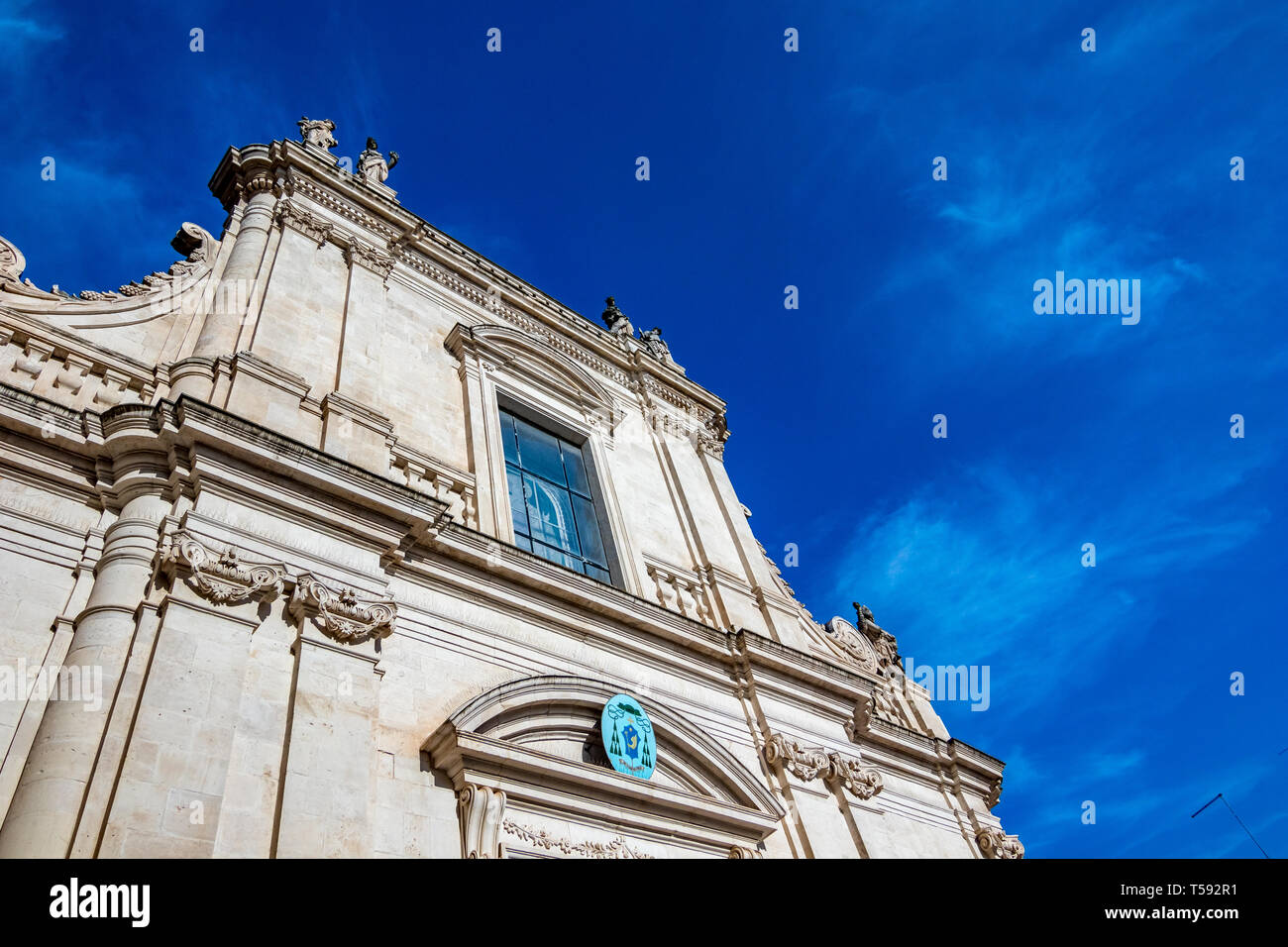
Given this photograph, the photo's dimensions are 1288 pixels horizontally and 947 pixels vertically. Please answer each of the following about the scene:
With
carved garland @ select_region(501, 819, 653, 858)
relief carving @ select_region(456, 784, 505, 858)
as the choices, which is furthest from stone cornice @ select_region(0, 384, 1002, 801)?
carved garland @ select_region(501, 819, 653, 858)

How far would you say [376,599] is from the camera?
26.1 feet

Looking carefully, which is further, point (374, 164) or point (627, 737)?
point (374, 164)

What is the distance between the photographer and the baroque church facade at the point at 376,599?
6.34 m

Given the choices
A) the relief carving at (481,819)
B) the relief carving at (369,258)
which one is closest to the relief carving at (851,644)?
the relief carving at (481,819)

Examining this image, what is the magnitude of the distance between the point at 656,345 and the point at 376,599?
11.0 m

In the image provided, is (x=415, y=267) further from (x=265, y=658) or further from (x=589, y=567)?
(x=265, y=658)

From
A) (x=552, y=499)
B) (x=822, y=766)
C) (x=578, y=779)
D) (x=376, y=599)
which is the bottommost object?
(x=578, y=779)

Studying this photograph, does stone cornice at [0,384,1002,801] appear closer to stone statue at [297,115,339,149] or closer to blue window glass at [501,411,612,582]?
blue window glass at [501,411,612,582]

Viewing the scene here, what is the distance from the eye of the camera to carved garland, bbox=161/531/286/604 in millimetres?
6922

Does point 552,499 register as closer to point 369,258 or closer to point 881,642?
point 369,258

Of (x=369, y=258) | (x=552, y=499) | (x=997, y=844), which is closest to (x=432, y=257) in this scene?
(x=369, y=258)

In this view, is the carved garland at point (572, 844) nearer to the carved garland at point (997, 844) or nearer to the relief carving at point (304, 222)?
the carved garland at point (997, 844)

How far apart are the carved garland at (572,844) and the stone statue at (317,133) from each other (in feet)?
36.8
